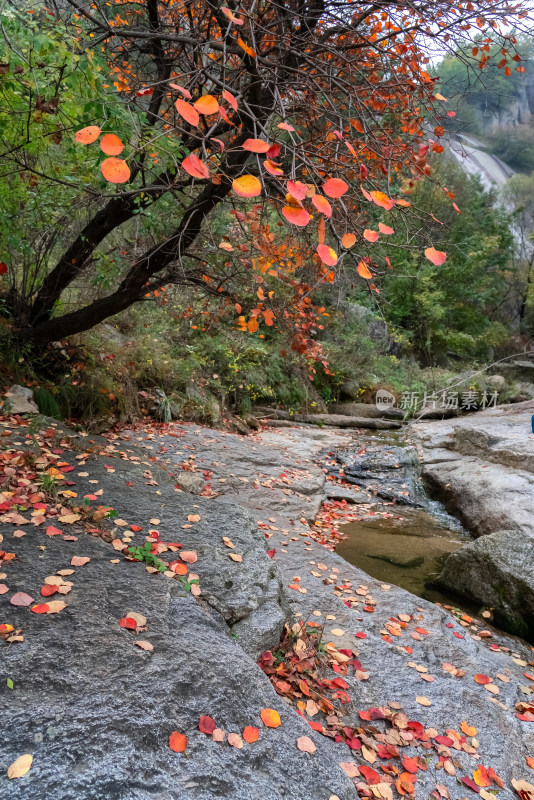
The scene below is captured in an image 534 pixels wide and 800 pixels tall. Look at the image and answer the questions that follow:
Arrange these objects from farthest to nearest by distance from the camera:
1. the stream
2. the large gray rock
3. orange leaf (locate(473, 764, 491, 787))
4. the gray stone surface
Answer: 1. the stream
2. the large gray rock
3. orange leaf (locate(473, 764, 491, 787))
4. the gray stone surface

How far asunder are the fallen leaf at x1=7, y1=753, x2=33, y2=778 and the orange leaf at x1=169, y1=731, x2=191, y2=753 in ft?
1.25

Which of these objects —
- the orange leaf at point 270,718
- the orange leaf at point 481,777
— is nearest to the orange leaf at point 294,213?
the orange leaf at point 270,718

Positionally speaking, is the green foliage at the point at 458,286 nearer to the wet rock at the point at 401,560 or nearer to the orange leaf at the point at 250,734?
the wet rock at the point at 401,560

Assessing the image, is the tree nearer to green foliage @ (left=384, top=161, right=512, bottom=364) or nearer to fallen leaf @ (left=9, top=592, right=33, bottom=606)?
fallen leaf @ (left=9, top=592, right=33, bottom=606)

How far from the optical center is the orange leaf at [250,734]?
58.6 inches

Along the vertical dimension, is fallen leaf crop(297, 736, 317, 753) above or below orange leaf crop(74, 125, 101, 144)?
below

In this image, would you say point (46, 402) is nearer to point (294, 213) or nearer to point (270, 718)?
point (270, 718)

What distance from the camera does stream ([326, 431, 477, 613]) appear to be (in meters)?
4.31

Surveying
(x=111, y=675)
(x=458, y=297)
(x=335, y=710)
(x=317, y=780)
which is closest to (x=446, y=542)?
(x=335, y=710)

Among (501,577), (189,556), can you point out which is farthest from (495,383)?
(189,556)

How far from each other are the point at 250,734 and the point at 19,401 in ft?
11.8

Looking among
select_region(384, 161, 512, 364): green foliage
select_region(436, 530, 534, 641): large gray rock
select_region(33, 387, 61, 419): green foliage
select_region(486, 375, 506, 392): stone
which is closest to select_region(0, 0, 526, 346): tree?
select_region(33, 387, 61, 419): green foliage

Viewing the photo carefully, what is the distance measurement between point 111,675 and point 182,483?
256 cm

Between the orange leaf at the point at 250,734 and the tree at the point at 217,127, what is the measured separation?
4.89ft
